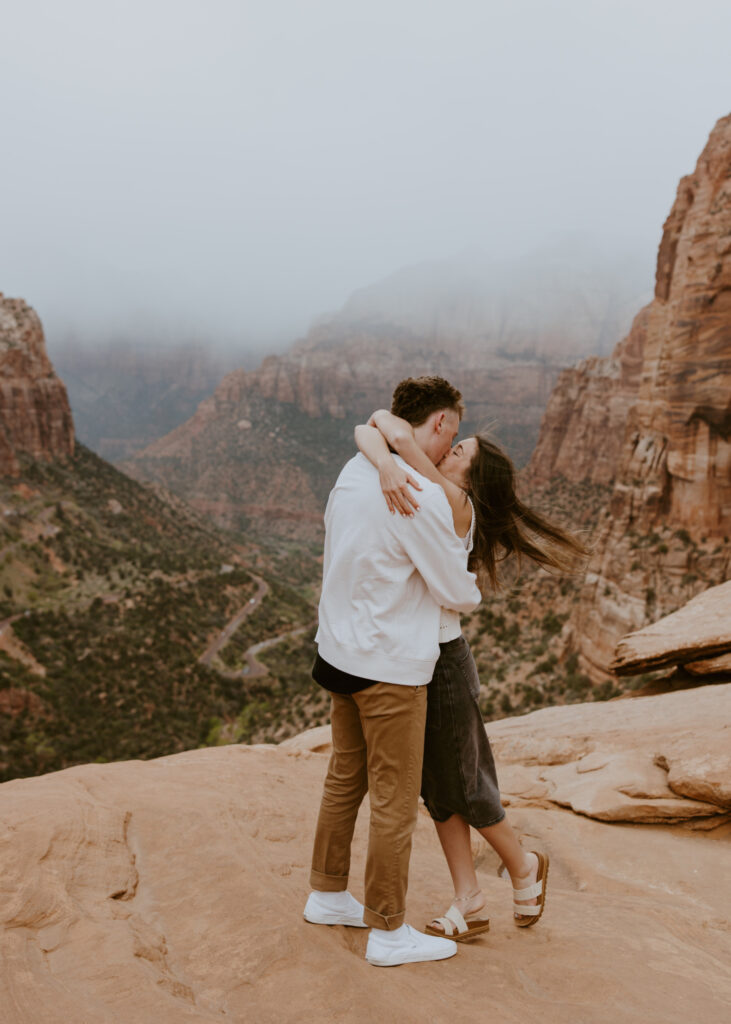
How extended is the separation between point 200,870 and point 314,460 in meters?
128

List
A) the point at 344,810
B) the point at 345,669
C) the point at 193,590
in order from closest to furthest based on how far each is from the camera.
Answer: the point at 345,669 → the point at 344,810 → the point at 193,590

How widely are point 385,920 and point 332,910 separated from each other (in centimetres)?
37

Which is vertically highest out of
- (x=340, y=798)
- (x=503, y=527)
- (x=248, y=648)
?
(x=503, y=527)

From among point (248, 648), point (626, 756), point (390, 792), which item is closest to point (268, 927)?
Answer: point (390, 792)

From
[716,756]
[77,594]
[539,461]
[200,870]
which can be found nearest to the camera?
[200,870]

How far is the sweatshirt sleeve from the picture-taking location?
287 cm

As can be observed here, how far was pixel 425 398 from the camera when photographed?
320cm

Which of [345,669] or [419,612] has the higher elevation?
[419,612]

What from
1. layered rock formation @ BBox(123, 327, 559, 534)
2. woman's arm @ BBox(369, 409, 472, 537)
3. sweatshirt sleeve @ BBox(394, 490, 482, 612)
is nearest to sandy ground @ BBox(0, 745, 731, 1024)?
sweatshirt sleeve @ BBox(394, 490, 482, 612)

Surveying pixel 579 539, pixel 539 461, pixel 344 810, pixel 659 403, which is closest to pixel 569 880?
pixel 344 810

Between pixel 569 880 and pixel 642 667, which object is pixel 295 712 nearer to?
pixel 642 667

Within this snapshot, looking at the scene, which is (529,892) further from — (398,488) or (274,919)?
(398,488)

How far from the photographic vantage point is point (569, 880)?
4.61m

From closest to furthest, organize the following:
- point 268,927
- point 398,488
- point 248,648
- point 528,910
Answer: point 398,488 < point 268,927 < point 528,910 < point 248,648
